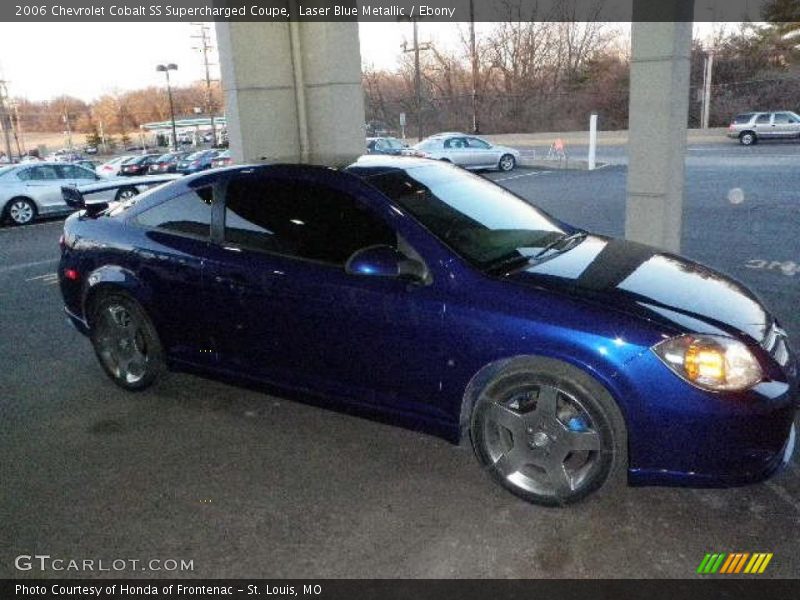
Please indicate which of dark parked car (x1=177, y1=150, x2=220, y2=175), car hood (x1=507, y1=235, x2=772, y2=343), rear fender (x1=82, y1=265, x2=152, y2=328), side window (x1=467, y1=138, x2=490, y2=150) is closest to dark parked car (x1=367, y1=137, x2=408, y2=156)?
side window (x1=467, y1=138, x2=490, y2=150)

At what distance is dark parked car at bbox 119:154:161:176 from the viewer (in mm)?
29078

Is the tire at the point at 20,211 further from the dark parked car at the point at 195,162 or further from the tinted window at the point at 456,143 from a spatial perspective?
the tinted window at the point at 456,143

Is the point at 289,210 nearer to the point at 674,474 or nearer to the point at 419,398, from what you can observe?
the point at 419,398

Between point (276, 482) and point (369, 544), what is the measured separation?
0.76m

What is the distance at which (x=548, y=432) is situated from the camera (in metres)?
3.11

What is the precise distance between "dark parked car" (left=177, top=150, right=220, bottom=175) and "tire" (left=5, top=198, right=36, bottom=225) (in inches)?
422

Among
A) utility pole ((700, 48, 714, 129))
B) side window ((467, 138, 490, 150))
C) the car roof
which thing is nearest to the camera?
the car roof

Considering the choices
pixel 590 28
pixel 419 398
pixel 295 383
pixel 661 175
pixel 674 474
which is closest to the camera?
pixel 674 474

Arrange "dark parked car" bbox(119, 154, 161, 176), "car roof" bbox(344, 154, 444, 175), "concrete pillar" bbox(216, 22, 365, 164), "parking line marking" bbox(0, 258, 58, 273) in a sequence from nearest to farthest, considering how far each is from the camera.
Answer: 1. "car roof" bbox(344, 154, 444, 175)
2. "concrete pillar" bbox(216, 22, 365, 164)
3. "parking line marking" bbox(0, 258, 58, 273)
4. "dark parked car" bbox(119, 154, 161, 176)

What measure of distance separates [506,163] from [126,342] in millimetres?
21475

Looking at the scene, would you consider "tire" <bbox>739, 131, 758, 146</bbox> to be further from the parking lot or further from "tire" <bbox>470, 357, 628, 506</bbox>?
"tire" <bbox>470, 357, 628, 506</bbox>

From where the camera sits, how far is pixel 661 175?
21.4 feet

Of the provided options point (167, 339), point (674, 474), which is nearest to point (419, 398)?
point (674, 474)

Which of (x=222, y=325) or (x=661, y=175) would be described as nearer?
(x=222, y=325)
